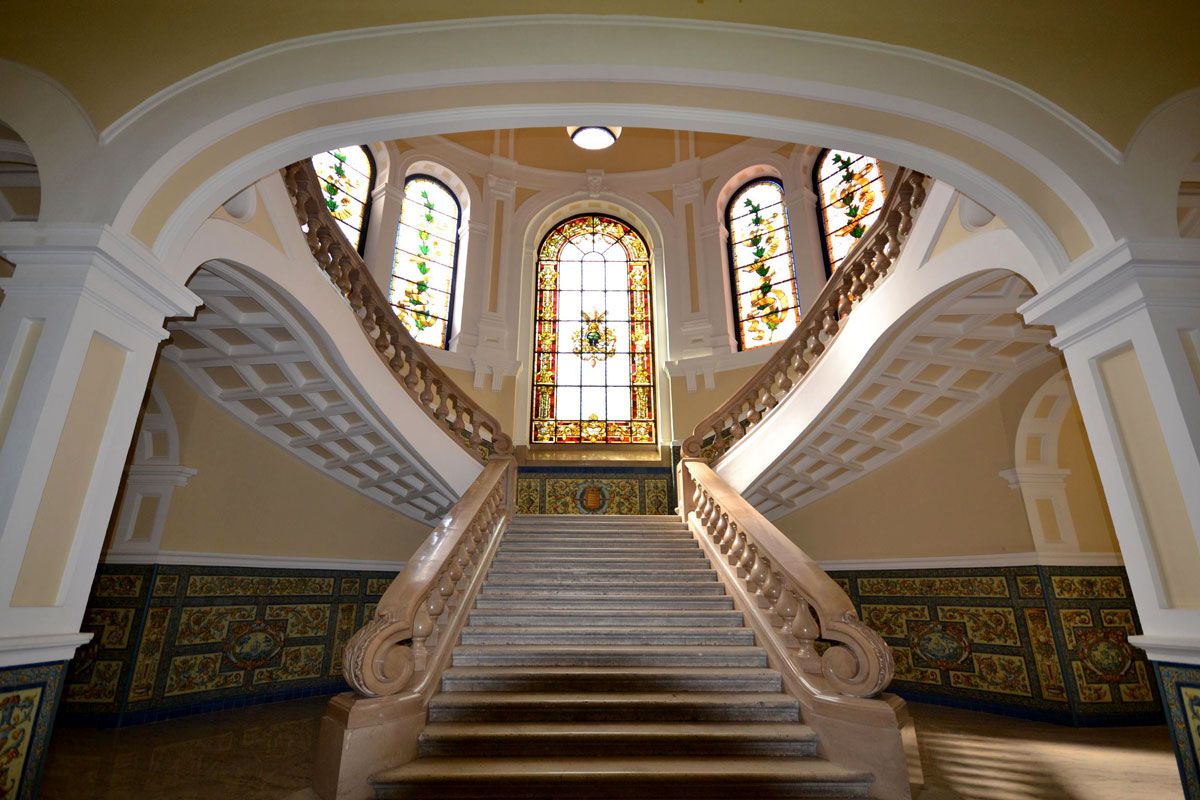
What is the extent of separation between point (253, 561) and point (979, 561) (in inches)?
286

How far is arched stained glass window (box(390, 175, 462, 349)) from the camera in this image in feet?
33.2

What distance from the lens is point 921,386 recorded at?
5801mm

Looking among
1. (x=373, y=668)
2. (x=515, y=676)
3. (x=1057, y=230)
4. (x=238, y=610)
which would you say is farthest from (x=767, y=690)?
(x=238, y=610)

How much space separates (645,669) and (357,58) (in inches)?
148

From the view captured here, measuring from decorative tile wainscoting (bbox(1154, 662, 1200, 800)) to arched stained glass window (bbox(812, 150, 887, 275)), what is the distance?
7.49 meters

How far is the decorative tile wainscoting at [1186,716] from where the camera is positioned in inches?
97.7

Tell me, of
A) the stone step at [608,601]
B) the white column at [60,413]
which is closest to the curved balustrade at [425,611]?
the stone step at [608,601]

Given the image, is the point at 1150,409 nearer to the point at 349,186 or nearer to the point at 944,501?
the point at 944,501

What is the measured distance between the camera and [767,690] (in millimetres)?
3816

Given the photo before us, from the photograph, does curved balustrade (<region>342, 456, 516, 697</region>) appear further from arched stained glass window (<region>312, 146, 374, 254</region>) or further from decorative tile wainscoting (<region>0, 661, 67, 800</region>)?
arched stained glass window (<region>312, 146, 374, 254</region>)

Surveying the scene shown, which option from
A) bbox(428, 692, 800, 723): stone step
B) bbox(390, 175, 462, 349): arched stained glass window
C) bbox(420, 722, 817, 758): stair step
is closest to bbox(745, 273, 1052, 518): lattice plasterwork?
bbox(428, 692, 800, 723): stone step

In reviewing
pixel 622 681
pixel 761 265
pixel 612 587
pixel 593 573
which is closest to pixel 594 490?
pixel 593 573

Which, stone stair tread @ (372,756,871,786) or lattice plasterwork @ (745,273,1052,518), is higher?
lattice plasterwork @ (745,273,1052,518)

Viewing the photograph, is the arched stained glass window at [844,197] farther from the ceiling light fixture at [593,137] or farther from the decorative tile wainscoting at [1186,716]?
the decorative tile wainscoting at [1186,716]
